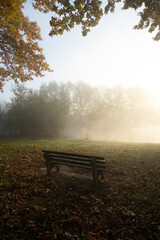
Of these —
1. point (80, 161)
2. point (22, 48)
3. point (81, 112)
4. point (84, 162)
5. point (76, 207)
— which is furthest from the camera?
point (81, 112)

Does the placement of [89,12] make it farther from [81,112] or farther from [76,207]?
[81,112]

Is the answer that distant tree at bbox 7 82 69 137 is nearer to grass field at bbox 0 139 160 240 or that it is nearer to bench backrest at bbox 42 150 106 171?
grass field at bbox 0 139 160 240

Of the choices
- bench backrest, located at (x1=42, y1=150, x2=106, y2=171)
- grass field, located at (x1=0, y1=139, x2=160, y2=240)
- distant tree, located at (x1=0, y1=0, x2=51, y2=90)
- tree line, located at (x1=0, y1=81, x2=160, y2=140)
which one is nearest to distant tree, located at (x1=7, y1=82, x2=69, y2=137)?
tree line, located at (x1=0, y1=81, x2=160, y2=140)

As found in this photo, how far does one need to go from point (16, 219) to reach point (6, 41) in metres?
13.2

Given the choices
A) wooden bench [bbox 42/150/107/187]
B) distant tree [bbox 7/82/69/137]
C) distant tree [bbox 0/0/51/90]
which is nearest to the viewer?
wooden bench [bbox 42/150/107/187]

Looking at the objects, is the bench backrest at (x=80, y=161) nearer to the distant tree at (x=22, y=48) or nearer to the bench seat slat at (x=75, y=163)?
the bench seat slat at (x=75, y=163)

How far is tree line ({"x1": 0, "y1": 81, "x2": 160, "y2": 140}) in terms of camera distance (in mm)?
27594

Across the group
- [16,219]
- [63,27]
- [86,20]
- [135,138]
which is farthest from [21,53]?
[135,138]

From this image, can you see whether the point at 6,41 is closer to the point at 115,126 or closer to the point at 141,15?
the point at 141,15

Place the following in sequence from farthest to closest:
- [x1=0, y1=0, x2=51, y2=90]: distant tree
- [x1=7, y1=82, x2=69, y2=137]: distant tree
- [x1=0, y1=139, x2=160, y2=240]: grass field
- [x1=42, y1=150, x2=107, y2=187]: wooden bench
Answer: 1. [x1=7, y1=82, x2=69, y2=137]: distant tree
2. [x1=0, y1=0, x2=51, y2=90]: distant tree
3. [x1=42, y1=150, x2=107, y2=187]: wooden bench
4. [x1=0, y1=139, x2=160, y2=240]: grass field

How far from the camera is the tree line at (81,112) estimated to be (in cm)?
2759

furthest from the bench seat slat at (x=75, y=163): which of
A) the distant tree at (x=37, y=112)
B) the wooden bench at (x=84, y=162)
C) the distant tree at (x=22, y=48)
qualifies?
the distant tree at (x=37, y=112)

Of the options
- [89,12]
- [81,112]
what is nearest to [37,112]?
[81,112]

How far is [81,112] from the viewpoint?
1607 inches
